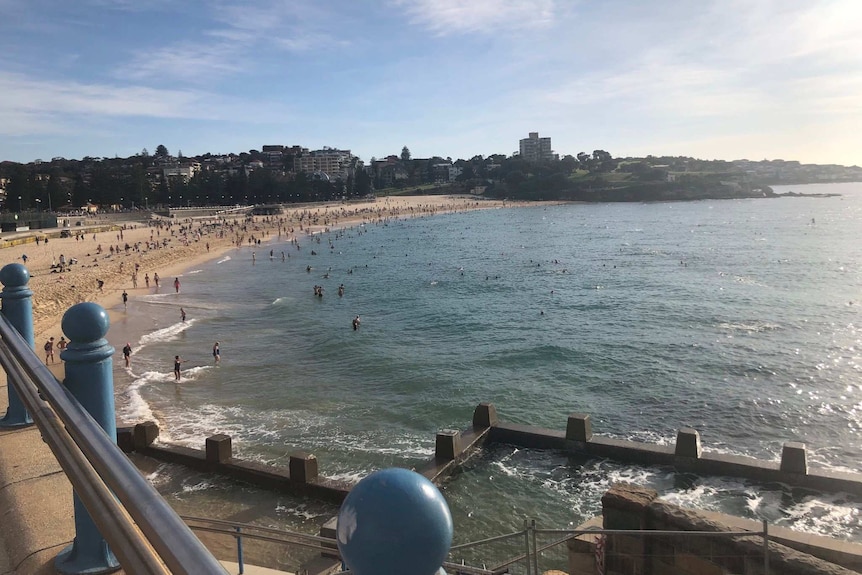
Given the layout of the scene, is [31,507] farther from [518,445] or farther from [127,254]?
[127,254]

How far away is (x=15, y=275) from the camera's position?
17.1ft

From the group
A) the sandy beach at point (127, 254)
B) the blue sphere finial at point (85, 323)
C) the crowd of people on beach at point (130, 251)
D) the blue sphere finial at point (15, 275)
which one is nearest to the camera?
the blue sphere finial at point (85, 323)

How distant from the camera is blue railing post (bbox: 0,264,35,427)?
17.2 ft

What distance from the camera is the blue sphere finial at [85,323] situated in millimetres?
3201

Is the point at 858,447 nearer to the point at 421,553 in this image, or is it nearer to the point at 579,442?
the point at 579,442

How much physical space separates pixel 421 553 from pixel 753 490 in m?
14.6

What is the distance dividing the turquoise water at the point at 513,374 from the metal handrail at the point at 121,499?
35.7ft

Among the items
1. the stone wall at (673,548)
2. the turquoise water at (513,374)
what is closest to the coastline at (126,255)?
the turquoise water at (513,374)

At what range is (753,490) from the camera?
13.8 metres

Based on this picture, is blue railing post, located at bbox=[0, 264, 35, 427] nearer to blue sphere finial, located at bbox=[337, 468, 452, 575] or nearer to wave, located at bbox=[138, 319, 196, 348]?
blue sphere finial, located at bbox=[337, 468, 452, 575]

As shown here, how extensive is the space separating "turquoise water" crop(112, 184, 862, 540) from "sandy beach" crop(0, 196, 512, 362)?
13.4 feet

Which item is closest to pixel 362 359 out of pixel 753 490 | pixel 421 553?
pixel 753 490

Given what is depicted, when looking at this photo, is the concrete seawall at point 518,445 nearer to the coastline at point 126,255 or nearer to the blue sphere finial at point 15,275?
the coastline at point 126,255

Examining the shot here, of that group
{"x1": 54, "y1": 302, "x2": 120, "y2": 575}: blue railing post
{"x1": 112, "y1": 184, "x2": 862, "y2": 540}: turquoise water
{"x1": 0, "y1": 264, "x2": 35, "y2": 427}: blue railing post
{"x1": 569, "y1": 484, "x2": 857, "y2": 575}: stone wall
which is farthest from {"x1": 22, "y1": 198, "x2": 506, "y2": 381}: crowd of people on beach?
{"x1": 54, "y1": 302, "x2": 120, "y2": 575}: blue railing post
